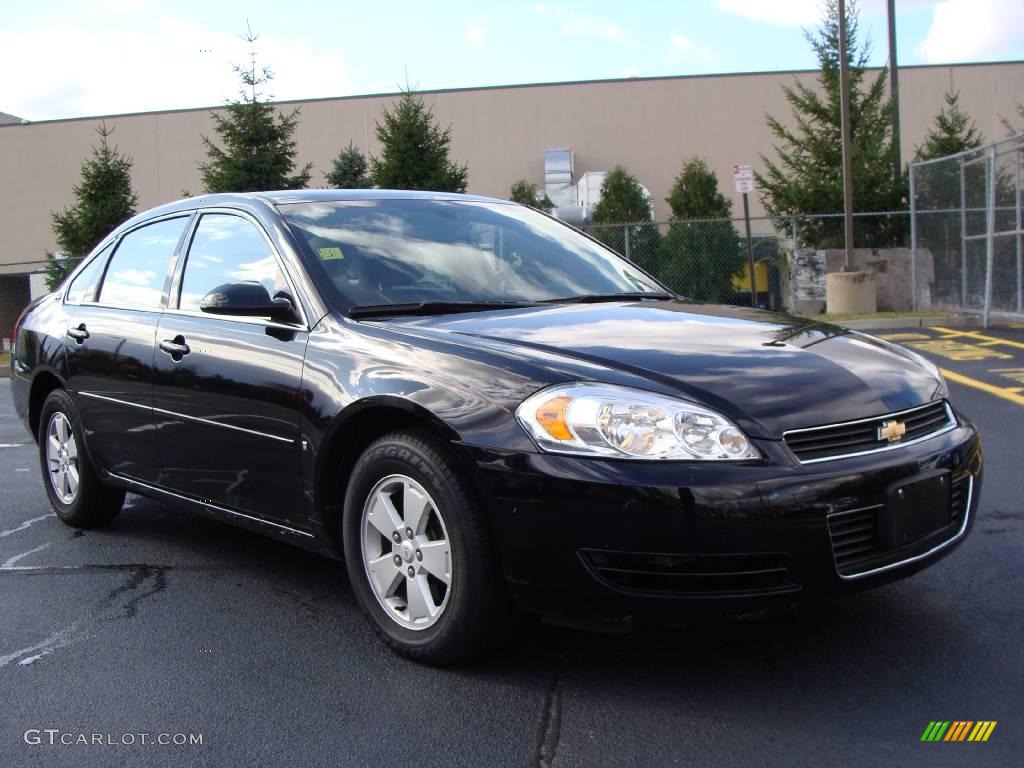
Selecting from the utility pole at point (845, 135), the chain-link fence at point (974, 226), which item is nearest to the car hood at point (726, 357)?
the chain-link fence at point (974, 226)

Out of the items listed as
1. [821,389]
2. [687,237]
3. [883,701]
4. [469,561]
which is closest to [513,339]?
[469,561]

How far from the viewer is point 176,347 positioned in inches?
164

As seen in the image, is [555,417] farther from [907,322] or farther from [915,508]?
[907,322]

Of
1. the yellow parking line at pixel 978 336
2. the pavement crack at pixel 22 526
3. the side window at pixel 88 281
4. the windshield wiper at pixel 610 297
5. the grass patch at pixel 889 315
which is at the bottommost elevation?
the yellow parking line at pixel 978 336

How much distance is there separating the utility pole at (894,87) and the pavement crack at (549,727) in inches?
820

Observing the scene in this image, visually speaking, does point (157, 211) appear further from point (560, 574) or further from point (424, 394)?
point (560, 574)

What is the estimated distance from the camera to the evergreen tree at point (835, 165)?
21438mm

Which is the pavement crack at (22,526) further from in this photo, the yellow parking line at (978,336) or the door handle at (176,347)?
the yellow parking line at (978,336)

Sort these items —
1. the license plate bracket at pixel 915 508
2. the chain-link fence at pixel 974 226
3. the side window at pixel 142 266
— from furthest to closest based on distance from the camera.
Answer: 1. the chain-link fence at pixel 974 226
2. the side window at pixel 142 266
3. the license plate bracket at pixel 915 508

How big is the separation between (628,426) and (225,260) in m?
2.13

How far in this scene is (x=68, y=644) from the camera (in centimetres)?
362

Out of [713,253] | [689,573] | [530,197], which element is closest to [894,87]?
[713,253]

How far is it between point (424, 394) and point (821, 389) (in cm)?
116

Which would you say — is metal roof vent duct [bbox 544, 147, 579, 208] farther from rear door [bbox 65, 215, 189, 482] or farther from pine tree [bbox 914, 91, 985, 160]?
rear door [bbox 65, 215, 189, 482]
